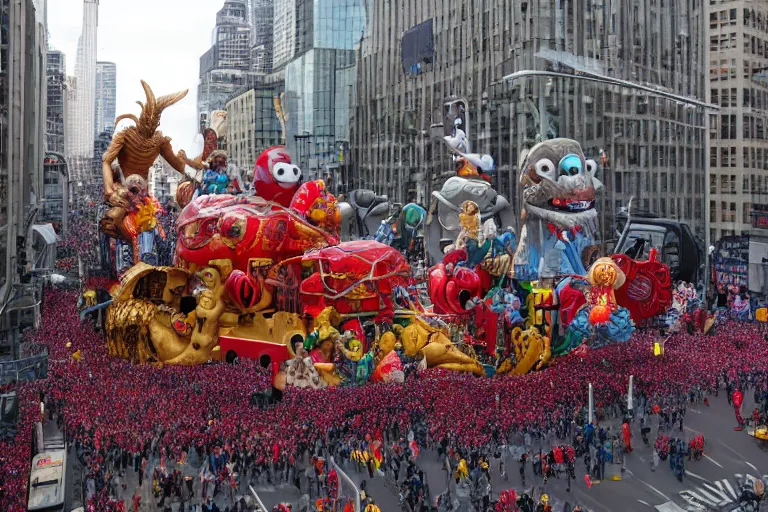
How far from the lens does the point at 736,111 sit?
1658 inches

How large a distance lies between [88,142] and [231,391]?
142 m

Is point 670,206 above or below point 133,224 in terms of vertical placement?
above

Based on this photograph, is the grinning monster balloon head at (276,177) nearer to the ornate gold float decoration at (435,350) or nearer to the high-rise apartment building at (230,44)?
the ornate gold float decoration at (435,350)

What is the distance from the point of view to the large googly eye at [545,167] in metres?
22.9

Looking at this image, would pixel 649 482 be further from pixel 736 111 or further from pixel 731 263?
pixel 736 111

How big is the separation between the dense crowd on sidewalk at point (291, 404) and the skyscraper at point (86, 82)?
136100 millimetres

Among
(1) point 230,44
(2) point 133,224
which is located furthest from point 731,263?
(1) point 230,44

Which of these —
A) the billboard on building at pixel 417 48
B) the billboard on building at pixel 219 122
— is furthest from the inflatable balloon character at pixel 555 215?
the billboard on building at pixel 417 48

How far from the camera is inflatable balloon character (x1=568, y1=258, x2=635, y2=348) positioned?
814 inches

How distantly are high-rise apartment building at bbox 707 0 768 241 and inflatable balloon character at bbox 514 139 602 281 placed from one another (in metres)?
21.0

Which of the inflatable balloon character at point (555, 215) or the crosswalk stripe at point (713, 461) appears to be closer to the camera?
the crosswalk stripe at point (713, 461)

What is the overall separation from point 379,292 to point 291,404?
5.59 metres

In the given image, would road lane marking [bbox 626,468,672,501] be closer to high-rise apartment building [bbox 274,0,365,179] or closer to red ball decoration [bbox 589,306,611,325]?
red ball decoration [bbox 589,306,611,325]

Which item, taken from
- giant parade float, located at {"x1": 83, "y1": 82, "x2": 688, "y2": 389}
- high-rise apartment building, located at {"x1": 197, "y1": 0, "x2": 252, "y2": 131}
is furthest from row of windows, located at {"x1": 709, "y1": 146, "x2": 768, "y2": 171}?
high-rise apartment building, located at {"x1": 197, "y1": 0, "x2": 252, "y2": 131}
